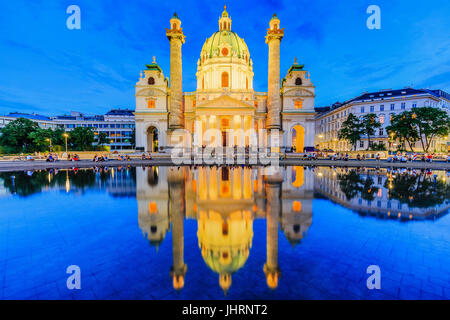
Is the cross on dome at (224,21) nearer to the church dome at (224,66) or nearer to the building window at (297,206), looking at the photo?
the church dome at (224,66)

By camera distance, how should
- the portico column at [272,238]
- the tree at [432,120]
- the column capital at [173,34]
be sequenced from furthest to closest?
the tree at [432,120], the column capital at [173,34], the portico column at [272,238]

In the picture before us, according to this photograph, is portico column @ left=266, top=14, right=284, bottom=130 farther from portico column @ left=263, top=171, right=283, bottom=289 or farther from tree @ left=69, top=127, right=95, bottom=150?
tree @ left=69, top=127, right=95, bottom=150

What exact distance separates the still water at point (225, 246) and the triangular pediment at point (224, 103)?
120ft

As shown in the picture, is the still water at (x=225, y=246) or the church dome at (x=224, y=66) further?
the church dome at (x=224, y=66)

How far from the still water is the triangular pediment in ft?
120

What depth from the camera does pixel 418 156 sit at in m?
38.1

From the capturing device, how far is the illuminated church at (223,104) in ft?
140

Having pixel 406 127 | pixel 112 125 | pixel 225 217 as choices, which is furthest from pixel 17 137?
pixel 406 127

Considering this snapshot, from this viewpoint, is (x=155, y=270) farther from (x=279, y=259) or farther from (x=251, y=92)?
(x=251, y=92)

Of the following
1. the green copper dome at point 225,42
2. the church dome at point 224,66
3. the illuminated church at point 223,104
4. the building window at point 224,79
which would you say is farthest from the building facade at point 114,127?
the building window at point 224,79

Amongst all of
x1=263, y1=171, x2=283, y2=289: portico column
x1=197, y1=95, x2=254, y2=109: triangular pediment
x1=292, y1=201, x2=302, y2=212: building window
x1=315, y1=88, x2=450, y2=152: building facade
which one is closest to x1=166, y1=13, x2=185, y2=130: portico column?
x1=197, y1=95, x2=254, y2=109: triangular pediment
